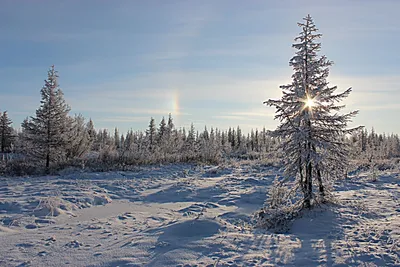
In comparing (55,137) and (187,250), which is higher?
(55,137)

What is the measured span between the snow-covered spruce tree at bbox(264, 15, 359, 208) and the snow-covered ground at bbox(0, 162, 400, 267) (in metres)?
1.21

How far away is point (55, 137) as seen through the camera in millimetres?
22844

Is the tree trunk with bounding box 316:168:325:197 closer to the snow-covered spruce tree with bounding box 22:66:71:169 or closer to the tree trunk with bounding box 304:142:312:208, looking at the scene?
the tree trunk with bounding box 304:142:312:208

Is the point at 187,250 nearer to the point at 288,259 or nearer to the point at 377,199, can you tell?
the point at 288,259

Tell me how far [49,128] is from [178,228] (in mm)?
19226

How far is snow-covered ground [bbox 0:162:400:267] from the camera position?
5.29m

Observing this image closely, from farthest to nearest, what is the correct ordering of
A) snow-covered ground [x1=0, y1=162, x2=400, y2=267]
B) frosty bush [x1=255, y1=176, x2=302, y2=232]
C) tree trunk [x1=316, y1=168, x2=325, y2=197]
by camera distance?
tree trunk [x1=316, y1=168, x2=325, y2=197]
frosty bush [x1=255, y1=176, x2=302, y2=232]
snow-covered ground [x1=0, y1=162, x2=400, y2=267]

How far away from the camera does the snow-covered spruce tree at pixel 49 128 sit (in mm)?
22750

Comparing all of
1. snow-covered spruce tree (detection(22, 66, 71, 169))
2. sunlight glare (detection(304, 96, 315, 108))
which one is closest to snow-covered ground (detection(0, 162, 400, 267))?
sunlight glare (detection(304, 96, 315, 108))

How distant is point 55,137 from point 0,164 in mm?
6243

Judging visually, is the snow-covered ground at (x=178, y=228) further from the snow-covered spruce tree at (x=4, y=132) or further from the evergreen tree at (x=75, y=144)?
the snow-covered spruce tree at (x=4, y=132)

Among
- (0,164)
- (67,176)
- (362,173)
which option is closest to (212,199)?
(67,176)

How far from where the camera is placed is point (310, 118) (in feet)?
28.0

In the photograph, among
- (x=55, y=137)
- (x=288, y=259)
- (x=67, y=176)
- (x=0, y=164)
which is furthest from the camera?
(x=55, y=137)
